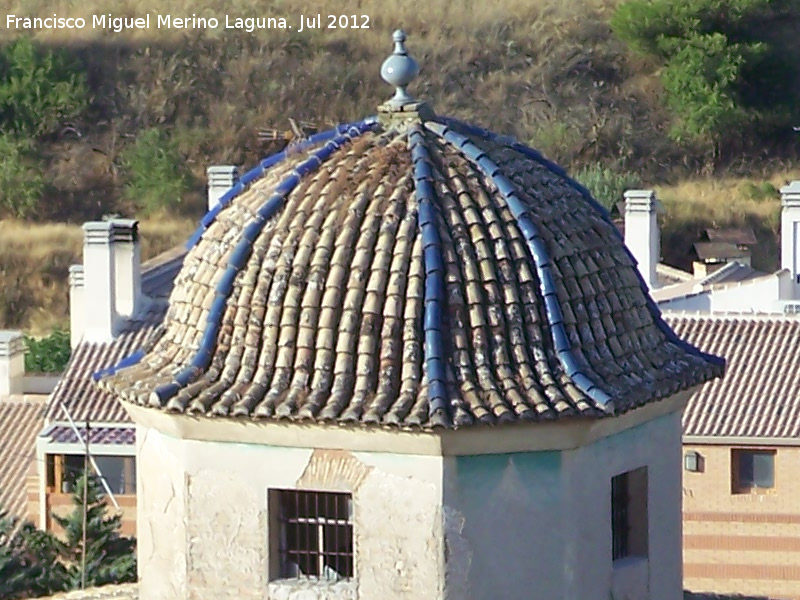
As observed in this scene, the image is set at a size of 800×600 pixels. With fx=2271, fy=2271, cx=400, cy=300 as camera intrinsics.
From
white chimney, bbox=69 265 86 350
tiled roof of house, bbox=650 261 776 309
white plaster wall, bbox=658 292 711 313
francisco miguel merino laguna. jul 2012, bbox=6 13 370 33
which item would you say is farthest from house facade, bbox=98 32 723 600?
francisco miguel merino laguna. jul 2012, bbox=6 13 370 33

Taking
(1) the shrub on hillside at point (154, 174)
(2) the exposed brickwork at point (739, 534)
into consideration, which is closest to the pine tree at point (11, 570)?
(2) the exposed brickwork at point (739, 534)

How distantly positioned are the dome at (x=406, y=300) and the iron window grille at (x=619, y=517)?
0.58 metres

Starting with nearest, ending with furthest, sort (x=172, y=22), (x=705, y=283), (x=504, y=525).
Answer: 1. (x=504, y=525)
2. (x=705, y=283)
3. (x=172, y=22)

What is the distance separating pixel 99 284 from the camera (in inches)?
1278

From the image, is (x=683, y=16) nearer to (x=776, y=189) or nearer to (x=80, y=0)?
(x=776, y=189)

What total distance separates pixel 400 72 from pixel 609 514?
2625mm

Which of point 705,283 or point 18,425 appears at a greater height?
point 705,283

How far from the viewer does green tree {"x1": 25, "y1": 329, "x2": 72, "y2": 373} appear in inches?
1633

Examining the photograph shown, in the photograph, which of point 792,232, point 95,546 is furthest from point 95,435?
point 792,232

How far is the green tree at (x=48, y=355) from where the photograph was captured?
41.5 meters

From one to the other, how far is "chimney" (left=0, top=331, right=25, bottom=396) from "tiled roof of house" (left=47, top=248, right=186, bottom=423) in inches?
132

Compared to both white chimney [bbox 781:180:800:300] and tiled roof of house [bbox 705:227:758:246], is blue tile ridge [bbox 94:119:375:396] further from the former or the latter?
tiled roof of house [bbox 705:227:758:246]

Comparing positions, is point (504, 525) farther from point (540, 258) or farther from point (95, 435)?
point (95, 435)

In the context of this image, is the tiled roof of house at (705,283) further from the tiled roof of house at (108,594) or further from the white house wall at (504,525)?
the white house wall at (504,525)
